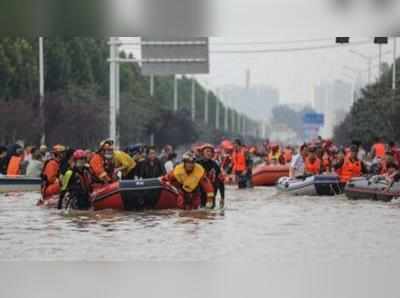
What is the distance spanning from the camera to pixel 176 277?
48.2 ft

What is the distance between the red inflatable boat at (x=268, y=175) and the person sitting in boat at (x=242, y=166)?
8.71 ft

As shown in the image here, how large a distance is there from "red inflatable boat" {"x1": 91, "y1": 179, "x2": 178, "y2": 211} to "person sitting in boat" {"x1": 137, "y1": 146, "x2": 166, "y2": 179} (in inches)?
30.1

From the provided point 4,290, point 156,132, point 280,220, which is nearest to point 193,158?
point 280,220

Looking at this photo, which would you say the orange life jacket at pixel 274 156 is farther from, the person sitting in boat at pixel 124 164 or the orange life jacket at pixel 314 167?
the person sitting in boat at pixel 124 164

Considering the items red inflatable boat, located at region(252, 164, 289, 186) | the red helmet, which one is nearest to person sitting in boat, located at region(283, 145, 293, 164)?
red inflatable boat, located at region(252, 164, 289, 186)

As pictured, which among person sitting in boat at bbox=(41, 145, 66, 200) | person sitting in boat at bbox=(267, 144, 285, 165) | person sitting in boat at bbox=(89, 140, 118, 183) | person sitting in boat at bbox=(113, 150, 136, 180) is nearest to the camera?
person sitting in boat at bbox=(89, 140, 118, 183)

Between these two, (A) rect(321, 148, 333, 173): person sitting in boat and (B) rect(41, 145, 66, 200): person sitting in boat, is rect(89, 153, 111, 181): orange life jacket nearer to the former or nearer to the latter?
(B) rect(41, 145, 66, 200): person sitting in boat

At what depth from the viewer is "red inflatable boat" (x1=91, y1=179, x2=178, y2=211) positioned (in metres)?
27.6

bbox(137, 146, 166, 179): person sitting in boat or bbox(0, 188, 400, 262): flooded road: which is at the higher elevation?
bbox(137, 146, 166, 179): person sitting in boat

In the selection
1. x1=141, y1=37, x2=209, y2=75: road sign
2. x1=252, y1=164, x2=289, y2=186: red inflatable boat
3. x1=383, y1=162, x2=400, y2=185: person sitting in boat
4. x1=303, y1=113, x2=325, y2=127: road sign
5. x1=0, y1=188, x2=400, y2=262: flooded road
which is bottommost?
x1=0, y1=188, x2=400, y2=262: flooded road

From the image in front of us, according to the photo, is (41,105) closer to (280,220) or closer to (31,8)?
(280,220)

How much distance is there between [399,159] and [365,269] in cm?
1952

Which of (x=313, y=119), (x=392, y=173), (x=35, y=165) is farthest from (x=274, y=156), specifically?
(x=313, y=119)

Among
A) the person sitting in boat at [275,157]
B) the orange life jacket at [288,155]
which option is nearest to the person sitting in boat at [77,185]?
the person sitting in boat at [275,157]
